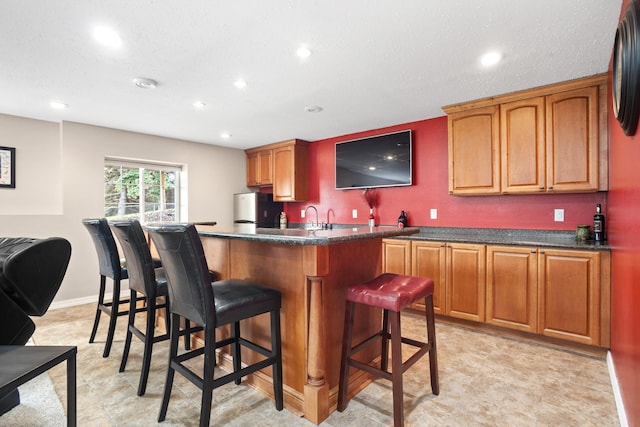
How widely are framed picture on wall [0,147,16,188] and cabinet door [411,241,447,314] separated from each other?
4681 mm

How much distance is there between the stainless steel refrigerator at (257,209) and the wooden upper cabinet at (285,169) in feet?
0.74

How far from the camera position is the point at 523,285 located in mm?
2867

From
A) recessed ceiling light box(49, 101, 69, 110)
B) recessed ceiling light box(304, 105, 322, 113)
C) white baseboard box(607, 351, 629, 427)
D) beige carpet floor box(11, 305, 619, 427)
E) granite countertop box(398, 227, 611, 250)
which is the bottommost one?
beige carpet floor box(11, 305, 619, 427)

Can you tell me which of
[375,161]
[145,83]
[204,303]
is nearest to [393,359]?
[204,303]

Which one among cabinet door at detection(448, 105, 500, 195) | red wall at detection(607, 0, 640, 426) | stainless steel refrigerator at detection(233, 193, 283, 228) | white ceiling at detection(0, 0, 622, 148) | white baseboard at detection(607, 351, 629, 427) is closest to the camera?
red wall at detection(607, 0, 640, 426)

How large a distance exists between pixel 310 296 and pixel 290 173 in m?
3.54

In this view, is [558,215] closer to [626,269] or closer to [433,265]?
[433,265]

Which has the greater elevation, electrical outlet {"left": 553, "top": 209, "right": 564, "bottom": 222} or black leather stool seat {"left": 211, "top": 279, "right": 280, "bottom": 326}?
electrical outlet {"left": 553, "top": 209, "right": 564, "bottom": 222}

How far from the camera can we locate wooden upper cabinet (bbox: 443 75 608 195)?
2.73 meters

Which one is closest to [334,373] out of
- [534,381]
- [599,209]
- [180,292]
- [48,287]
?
[180,292]

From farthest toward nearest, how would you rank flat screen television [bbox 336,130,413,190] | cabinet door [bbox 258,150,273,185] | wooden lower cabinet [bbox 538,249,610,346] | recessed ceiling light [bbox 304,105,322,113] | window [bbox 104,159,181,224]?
cabinet door [bbox 258,150,273,185], window [bbox 104,159,181,224], flat screen television [bbox 336,130,413,190], recessed ceiling light [bbox 304,105,322,113], wooden lower cabinet [bbox 538,249,610,346]

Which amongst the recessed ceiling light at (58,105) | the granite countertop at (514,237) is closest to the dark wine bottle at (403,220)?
the granite countertop at (514,237)

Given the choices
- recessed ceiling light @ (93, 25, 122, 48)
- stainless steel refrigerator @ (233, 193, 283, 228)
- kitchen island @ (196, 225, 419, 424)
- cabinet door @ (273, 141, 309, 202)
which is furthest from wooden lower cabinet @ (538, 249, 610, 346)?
stainless steel refrigerator @ (233, 193, 283, 228)

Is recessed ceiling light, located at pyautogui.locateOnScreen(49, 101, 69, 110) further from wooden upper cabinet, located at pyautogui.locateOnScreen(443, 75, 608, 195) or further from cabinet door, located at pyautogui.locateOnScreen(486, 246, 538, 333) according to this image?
cabinet door, located at pyautogui.locateOnScreen(486, 246, 538, 333)
